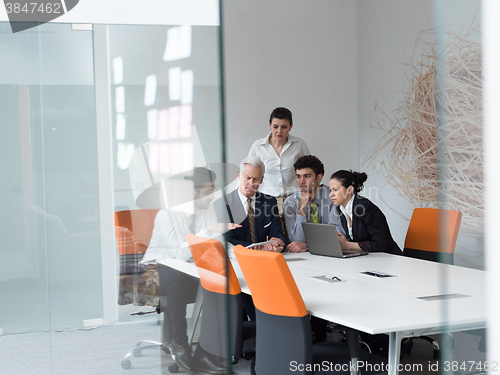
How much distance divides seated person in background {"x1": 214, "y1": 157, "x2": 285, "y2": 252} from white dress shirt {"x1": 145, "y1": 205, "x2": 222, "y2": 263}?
2.07m

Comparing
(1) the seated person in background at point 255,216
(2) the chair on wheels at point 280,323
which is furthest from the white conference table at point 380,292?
(1) the seated person in background at point 255,216

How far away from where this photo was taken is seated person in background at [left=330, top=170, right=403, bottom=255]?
3.39m

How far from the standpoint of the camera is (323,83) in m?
6.03

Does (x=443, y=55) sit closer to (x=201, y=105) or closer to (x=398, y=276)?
(x=201, y=105)

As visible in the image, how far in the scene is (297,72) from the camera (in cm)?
594

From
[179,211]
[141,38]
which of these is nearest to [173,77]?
[141,38]

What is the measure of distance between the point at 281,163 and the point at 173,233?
3.98 metres

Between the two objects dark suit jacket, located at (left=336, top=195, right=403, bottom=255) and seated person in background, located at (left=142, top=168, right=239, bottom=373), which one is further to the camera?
dark suit jacket, located at (left=336, top=195, right=403, bottom=255)

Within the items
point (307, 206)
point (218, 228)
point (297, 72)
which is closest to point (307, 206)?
point (307, 206)

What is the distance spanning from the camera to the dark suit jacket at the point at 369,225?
3.39 metres

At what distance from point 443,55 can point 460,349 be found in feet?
1.42

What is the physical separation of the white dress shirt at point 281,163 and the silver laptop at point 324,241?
1.54 m

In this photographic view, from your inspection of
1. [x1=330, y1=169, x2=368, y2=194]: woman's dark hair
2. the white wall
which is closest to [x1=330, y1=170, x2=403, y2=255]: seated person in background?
[x1=330, y1=169, x2=368, y2=194]: woman's dark hair

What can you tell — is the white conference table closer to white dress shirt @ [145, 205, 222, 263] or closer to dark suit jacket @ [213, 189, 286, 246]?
white dress shirt @ [145, 205, 222, 263]
